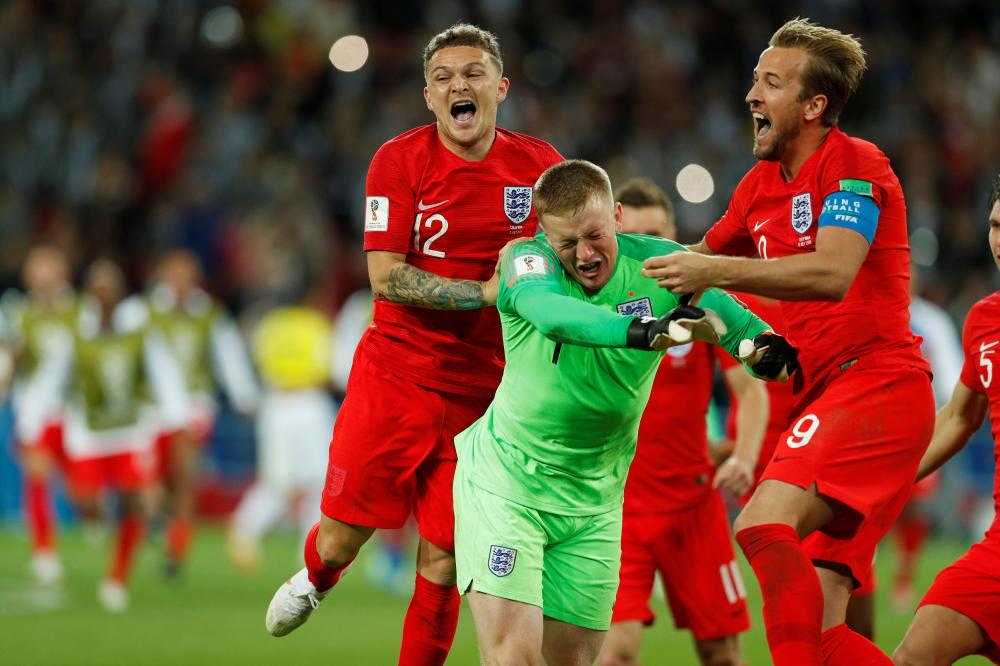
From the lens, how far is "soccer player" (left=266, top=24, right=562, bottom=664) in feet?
20.8

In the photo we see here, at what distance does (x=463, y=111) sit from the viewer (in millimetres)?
6383

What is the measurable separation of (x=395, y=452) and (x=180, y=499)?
780 centimetres

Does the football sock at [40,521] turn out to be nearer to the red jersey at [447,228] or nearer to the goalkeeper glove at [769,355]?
the red jersey at [447,228]

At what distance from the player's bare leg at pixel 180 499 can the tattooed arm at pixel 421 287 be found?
7.80 m

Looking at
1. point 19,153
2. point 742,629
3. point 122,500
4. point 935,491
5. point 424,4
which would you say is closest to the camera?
point 742,629

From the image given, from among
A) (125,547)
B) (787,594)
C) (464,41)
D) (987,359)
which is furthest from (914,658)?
(125,547)

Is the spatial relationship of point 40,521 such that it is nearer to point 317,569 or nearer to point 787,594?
point 317,569

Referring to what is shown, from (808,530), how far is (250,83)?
14.8 meters

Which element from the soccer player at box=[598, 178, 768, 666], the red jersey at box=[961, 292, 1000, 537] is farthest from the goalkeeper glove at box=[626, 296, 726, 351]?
the soccer player at box=[598, 178, 768, 666]

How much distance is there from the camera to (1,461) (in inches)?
737

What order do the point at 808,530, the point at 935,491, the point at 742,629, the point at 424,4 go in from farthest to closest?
the point at 424,4 < the point at 935,491 < the point at 742,629 < the point at 808,530

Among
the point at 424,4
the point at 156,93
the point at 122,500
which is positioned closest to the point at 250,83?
the point at 156,93

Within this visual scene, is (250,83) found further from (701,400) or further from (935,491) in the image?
(701,400)

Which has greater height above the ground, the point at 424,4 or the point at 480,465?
the point at 424,4
